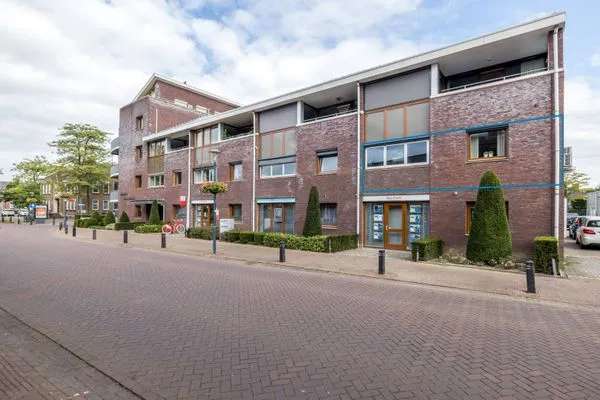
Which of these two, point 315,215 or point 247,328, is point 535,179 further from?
point 247,328

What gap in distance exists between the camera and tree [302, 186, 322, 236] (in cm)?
1571

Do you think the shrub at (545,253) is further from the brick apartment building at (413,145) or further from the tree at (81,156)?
the tree at (81,156)

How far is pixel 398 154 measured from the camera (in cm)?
1548

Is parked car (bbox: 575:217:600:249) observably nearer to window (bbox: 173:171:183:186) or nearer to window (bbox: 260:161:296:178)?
window (bbox: 260:161:296:178)

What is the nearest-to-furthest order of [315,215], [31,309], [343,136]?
[31,309] < [315,215] < [343,136]

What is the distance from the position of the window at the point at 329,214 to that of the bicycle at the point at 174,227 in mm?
13239

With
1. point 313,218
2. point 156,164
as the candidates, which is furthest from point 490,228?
point 156,164

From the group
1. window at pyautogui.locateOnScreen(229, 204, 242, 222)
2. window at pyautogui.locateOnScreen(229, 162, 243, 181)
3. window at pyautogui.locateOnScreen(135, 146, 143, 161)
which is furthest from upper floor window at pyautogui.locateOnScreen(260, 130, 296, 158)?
window at pyautogui.locateOnScreen(135, 146, 143, 161)

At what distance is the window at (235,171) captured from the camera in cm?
2303

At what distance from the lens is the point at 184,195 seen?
26719 mm

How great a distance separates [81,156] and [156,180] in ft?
45.1

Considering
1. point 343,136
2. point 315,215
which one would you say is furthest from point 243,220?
point 343,136

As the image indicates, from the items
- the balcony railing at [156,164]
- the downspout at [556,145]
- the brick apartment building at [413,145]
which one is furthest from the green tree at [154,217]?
the downspout at [556,145]

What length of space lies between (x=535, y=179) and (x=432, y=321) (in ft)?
31.3
